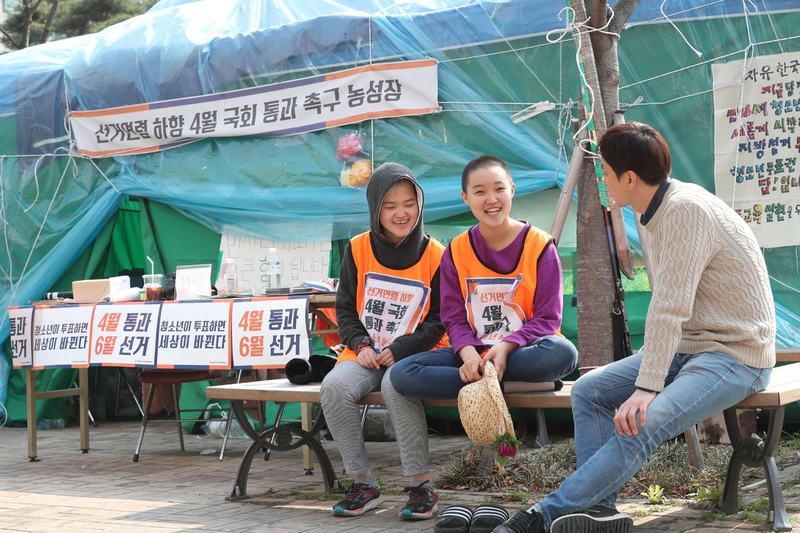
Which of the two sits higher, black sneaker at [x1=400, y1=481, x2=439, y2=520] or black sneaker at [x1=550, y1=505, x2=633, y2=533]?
black sneaker at [x1=550, y1=505, x2=633, y2=533]

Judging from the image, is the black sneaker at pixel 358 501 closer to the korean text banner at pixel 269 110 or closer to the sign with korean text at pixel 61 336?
the sign with korean text at pixel 61 336

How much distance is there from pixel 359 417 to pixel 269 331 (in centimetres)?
168

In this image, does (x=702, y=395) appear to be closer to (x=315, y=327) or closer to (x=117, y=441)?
(x=315, y=327)

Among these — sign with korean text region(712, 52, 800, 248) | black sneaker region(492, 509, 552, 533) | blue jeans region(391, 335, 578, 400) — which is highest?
sign with korean text region(712, 52, 800, 248)

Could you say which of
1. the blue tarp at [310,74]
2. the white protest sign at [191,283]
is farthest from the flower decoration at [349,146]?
the white protest sign at [191,283]

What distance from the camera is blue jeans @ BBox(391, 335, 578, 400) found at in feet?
11.3

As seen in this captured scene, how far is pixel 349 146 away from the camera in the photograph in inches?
251

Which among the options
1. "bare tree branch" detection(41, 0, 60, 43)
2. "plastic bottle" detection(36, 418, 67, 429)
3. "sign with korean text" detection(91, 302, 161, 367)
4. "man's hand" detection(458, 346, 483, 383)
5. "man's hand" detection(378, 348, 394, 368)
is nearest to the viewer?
"man's hand" detection(458, 346, 483, 383)

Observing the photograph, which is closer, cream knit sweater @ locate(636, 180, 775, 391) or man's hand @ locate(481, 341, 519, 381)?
cream knit sweater @ locate(636, 180, 775, 391)

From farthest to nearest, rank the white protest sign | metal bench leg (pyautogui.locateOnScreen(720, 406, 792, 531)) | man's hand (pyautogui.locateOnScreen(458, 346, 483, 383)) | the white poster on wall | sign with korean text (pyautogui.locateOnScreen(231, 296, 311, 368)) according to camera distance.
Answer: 1. the white poster on wall
2. the white protest sign
3. sign with korean text (pyautogui.locateOnScreen(231, 296, 311, 368))
4. man's hand (pyautogui.locateOnScreen(458, 346, 483, 383))
5. metal bench leg (pyautogui.locateOnScreen(720, 406, 792, 531))

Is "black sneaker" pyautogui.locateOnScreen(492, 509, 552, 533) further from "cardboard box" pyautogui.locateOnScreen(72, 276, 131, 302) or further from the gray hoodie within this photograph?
"cardboard box" pyautogui.locateOnScreen(72, 276, 131, 302)

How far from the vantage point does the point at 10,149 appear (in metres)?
7.62

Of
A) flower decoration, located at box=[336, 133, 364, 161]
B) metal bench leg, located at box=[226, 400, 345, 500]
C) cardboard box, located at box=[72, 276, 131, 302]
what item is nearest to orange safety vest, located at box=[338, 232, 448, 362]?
metal bench leg, located at box=[226, 400, 345, 500]

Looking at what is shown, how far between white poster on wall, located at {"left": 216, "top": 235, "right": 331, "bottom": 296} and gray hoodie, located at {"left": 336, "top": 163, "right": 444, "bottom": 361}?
7.79 ft
